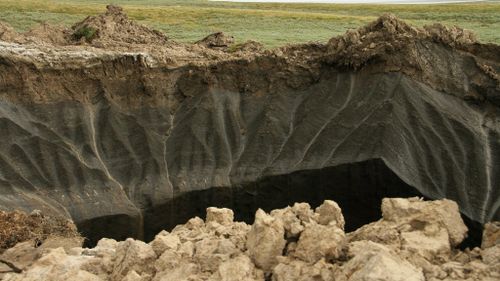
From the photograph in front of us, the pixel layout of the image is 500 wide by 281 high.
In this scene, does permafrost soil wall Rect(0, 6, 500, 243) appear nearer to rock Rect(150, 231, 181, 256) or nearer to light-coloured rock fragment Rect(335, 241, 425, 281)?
rock Rect(150, 231, 181, 256)

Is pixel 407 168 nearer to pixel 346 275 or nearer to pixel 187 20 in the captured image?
pixel 346 275

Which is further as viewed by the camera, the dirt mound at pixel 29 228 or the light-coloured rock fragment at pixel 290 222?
the dirt mound at pixel 29 228

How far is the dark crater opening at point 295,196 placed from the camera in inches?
727

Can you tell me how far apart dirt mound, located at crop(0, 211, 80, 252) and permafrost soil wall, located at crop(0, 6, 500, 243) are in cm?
181

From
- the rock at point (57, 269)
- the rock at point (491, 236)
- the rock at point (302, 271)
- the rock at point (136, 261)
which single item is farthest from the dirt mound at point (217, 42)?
the rock at point (302, 271)

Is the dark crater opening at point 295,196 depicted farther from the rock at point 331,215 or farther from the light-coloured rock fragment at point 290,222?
the light-coloured rock fragment at point 290,222

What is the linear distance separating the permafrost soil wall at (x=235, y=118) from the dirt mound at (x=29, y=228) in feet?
5.94

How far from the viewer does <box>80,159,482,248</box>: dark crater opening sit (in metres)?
18.5

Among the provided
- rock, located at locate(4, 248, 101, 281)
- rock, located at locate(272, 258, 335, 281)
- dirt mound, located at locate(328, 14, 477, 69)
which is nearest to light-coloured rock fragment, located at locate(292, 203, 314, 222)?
rock, located at locate(272, 258, 335, 281)

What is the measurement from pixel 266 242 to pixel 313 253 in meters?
0.85

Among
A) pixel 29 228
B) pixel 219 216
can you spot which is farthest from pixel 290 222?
pixel 29 228

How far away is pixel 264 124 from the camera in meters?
21.8

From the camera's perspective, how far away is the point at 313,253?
9828 millimetres

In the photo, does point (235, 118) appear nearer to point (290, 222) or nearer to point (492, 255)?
point (290, 222)
